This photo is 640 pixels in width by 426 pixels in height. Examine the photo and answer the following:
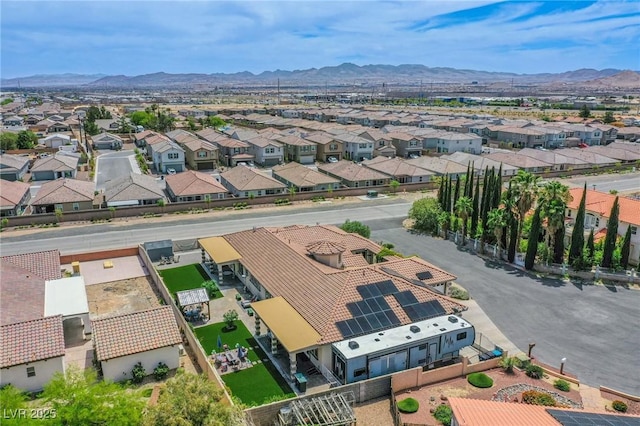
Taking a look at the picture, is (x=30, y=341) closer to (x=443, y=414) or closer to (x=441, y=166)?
(x=443, y=414)

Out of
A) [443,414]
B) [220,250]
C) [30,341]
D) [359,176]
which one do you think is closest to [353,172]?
[359,176]

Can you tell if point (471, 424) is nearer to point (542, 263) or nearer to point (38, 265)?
point (542, 263)

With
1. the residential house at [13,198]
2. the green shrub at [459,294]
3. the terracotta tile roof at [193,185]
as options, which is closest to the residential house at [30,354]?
the green shrub at [459,294]

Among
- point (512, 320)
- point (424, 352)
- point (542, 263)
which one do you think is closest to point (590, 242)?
point (542, 263)

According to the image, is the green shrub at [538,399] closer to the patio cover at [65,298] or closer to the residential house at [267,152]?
the patio cover at [65,298]

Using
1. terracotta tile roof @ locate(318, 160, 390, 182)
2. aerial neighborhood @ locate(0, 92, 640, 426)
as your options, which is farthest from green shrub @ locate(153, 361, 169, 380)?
terracotta tile roof @ locate(318, 160, 390, 182)
